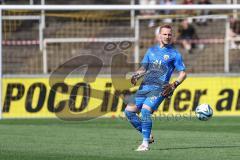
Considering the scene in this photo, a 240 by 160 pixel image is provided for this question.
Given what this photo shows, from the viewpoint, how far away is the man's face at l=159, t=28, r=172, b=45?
40.4 feet

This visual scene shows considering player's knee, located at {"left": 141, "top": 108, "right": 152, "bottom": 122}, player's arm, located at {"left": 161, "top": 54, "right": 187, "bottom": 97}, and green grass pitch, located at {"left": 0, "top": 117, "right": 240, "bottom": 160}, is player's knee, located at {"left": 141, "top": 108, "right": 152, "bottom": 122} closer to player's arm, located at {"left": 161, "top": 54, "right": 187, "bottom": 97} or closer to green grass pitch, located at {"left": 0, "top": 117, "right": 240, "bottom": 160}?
player's arm, located at {"left": 161, "top": 54, "right": 187, "bottom": 97}

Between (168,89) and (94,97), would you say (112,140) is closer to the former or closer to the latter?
(168,89)

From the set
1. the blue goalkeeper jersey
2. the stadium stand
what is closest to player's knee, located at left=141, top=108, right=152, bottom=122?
the blue goalkeeper jersey

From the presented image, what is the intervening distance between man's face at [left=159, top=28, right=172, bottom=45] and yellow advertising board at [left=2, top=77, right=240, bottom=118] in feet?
26.4

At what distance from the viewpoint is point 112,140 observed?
46.4ft

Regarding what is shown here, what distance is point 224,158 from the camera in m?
11.2

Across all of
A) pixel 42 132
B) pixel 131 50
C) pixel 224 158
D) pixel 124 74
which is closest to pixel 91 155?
pixel 224 158

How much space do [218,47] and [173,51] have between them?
11.4 meters

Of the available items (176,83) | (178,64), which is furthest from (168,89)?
(178,64)

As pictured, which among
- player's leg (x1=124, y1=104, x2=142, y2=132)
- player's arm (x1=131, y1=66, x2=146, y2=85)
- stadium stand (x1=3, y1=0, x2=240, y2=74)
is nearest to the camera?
player's arm (x1=131, y1=66, x2=146, y2=85)

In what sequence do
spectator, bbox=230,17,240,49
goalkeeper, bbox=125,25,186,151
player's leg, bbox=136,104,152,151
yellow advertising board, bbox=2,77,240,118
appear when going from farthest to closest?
spectator, bbox=230,17,240,49
yellow advertising board, bbox=2,77,240,118
goalkeeper, bbox=125,25,186,151
player's leg, bbox=136,104,152,151

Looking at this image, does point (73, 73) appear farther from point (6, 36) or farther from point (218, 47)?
point (218, 47)

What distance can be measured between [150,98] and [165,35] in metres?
1.04

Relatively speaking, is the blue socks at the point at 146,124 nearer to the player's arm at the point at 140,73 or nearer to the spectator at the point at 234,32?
the player's arm at the point at 140,73
